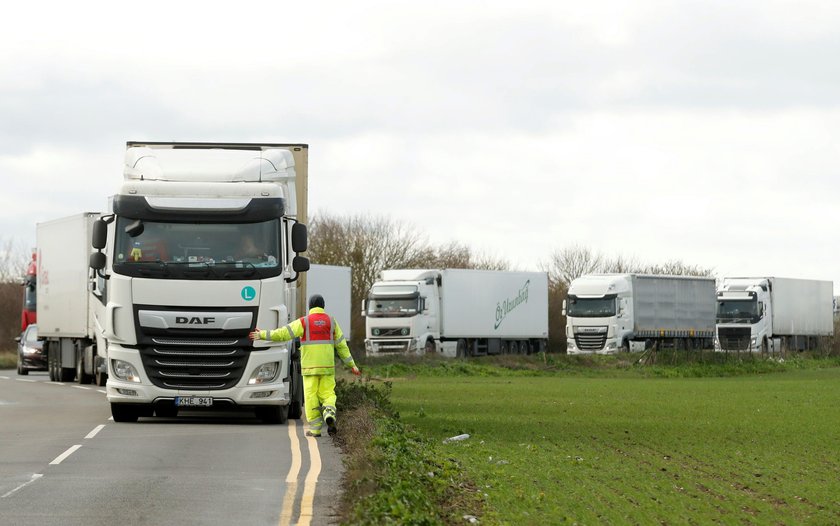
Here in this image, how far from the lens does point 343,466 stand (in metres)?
15.3

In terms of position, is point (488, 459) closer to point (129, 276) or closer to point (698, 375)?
point (129, 276)

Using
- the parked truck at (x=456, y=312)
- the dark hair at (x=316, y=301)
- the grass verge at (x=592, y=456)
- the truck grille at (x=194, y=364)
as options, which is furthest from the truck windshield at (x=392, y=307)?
the dark hair at (x=316, y=301)

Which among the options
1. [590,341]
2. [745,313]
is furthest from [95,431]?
[745,313]

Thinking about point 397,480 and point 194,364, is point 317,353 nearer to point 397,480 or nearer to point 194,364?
point 194,364

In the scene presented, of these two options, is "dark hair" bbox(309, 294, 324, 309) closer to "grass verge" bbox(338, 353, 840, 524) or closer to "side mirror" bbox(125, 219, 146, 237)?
"grass verge" bbox(338, 353, 840, 524)

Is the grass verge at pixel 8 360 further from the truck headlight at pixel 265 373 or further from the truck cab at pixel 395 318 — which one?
the truck headlight at pixel 265 373

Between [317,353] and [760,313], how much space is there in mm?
52346

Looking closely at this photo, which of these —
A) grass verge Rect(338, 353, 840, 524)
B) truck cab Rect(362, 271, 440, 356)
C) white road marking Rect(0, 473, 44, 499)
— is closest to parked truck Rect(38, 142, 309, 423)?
grass verge Rect(338, 353, 840, 524)

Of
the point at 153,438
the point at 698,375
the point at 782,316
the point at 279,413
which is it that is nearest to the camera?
the point at 153,438

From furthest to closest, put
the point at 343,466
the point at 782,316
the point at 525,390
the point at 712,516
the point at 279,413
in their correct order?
the point at 782,316
the point at 525,390
the point at 279,413
the point at 343,466
the point at 712,516

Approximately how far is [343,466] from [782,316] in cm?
5886

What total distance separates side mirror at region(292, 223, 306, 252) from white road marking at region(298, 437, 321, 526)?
373cm

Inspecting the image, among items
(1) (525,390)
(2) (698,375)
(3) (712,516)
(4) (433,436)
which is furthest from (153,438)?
(2) (698,375)

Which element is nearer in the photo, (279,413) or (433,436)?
(433,436)
